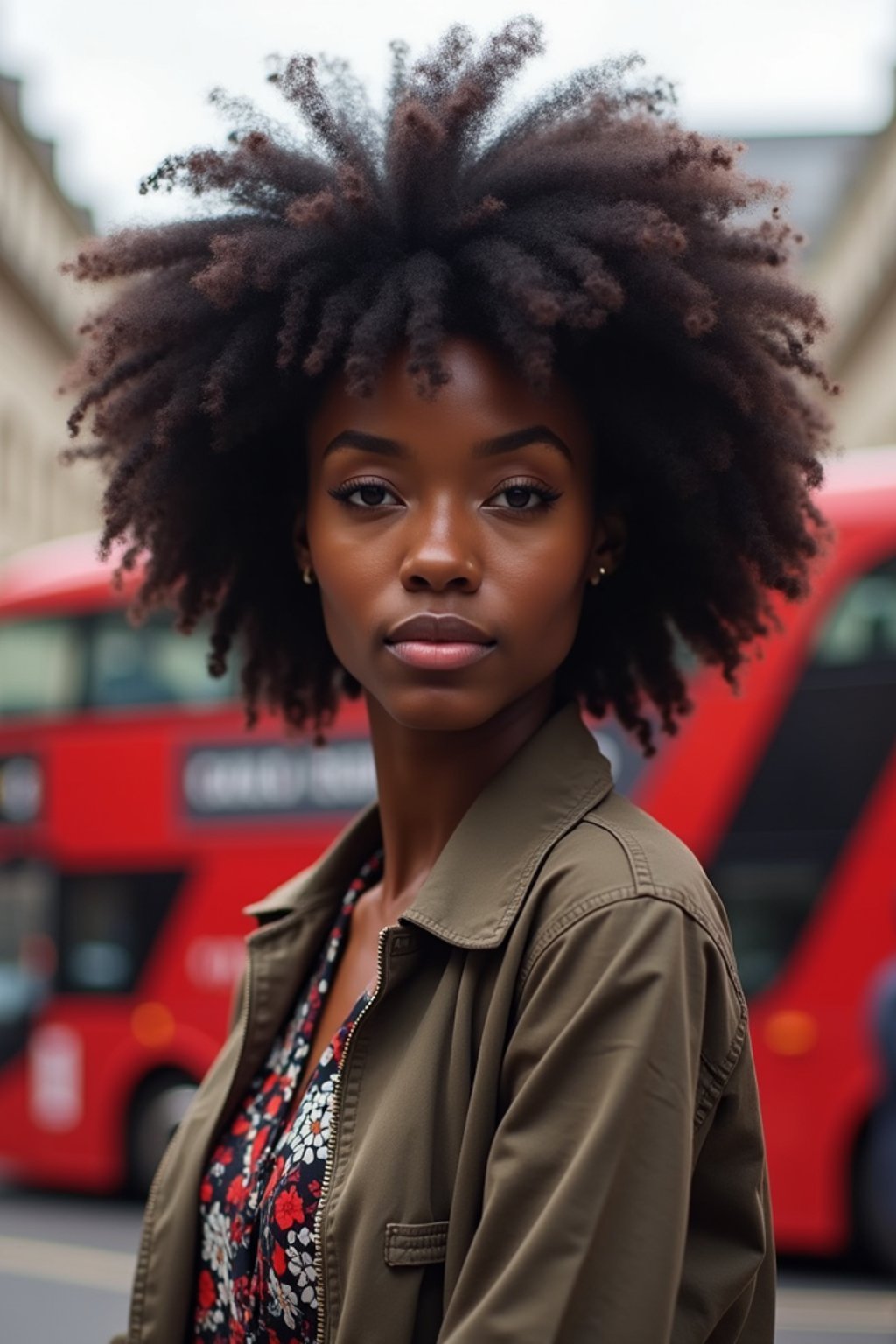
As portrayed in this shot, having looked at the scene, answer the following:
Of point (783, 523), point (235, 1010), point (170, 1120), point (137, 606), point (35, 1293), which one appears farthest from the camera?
point (170, 1120)

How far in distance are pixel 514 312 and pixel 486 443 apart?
0.13m

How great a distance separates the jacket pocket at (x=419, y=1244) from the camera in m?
1.38

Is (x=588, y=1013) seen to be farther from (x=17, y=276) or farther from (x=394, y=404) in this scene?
(x=17, y=276)

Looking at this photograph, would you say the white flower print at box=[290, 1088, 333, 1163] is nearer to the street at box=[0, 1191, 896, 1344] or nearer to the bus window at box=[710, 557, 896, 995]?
the street at box=[0, 1191, 896, 1344]

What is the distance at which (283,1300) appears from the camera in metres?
1.55

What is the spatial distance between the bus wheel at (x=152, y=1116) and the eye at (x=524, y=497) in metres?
7.09

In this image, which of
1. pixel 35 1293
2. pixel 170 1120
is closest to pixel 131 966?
pixel 170 1120

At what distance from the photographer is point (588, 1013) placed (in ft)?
4.21

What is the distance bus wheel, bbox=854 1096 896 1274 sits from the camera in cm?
638

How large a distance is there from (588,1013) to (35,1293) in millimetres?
6427

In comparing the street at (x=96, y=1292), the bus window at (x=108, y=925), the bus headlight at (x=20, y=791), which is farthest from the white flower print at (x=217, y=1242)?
the bus headlight at (x=20, y=791)

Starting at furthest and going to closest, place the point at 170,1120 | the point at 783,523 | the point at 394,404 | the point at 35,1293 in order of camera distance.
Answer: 1. the point at 170,1120
2. the point at 35,1293
3. the point at 783,523
4. the point at 394,404

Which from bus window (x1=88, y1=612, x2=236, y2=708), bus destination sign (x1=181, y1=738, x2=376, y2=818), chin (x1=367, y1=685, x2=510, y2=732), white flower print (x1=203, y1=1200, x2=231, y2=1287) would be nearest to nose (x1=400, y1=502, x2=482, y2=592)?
chin (x1=367, y1=685, x2=510, y2=732)

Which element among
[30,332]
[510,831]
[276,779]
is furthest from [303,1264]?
[30,332]
